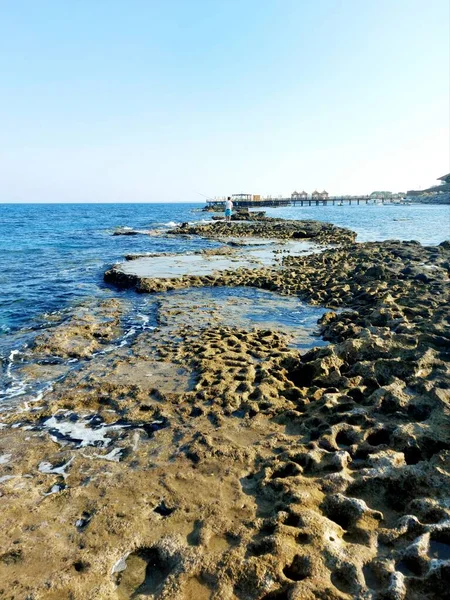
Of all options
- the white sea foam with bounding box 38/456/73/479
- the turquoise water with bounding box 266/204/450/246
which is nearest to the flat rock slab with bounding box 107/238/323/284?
the turquoise water with bounding box 266/204/450/246

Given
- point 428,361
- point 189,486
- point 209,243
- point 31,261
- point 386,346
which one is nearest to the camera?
point 189,486

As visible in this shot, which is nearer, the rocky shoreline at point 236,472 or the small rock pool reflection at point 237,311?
the rocky shoreline at point 236,472

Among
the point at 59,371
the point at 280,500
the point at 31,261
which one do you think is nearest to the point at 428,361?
the point at 280,500

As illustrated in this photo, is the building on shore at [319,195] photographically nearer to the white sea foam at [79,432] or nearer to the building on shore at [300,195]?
the building on shore at [300,195]

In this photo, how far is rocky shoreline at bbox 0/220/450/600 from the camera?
3.51 m

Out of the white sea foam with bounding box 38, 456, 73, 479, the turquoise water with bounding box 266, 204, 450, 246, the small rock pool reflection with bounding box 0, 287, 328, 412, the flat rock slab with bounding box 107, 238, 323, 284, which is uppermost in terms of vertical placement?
the turquoise water with bounding box 266, 204, 450, 246

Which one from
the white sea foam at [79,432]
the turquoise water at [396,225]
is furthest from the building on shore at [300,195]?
the white sea foam at [79,432]

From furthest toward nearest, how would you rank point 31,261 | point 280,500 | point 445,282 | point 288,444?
point 31,261, point 445,282, point 288,444, point 280,500

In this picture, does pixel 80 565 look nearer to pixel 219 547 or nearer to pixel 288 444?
pixel 219 547

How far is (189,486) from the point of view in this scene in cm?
477

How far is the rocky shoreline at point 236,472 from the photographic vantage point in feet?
11.5

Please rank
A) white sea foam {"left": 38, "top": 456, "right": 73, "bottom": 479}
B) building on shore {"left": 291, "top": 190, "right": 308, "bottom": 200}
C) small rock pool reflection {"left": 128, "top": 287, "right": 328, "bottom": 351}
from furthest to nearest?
building on shore {"left": 291, "top": 190, "right": 308, "bottom": 200} < small rock pool reflection {"left": 128, "top": 287, "right": 328, "bottom": 351} < white sea foam {"left": 38, "top": 456, "right": 73, "bottom": 479}

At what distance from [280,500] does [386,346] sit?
4845 millimetres

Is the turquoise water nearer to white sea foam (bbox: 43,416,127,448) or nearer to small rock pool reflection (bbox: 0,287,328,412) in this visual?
small rock pool reflection (bbox: 0,287,328,412)
